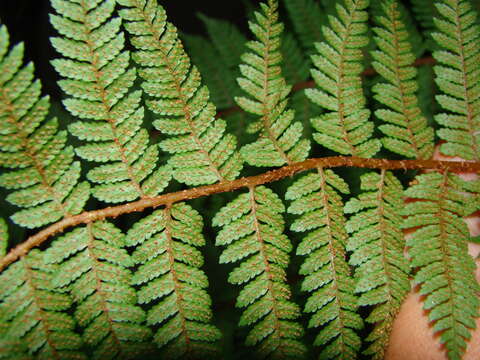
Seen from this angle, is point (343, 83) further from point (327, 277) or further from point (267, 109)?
point (327, 277)

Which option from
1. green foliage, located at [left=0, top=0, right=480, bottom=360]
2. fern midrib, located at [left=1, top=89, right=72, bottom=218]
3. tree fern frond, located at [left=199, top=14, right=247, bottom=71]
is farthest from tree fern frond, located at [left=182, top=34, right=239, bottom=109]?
fern midrib, located at [left=1, top=89, right=72, bottom=218]

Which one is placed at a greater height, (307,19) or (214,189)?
(307,19)

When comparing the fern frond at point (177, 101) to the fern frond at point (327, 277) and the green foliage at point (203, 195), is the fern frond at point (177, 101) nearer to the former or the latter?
the green foliage at point (203, 195)

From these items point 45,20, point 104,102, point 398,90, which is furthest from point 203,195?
point 45,20

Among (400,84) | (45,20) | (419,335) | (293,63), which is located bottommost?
(419,335)

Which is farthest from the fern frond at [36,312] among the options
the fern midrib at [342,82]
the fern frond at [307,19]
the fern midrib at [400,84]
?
the fern frond at [307,19]

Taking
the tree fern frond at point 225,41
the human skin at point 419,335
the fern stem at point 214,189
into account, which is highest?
the tree fern frond at point 225,41

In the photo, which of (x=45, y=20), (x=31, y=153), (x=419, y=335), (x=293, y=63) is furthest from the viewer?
(x=45, y=20)
